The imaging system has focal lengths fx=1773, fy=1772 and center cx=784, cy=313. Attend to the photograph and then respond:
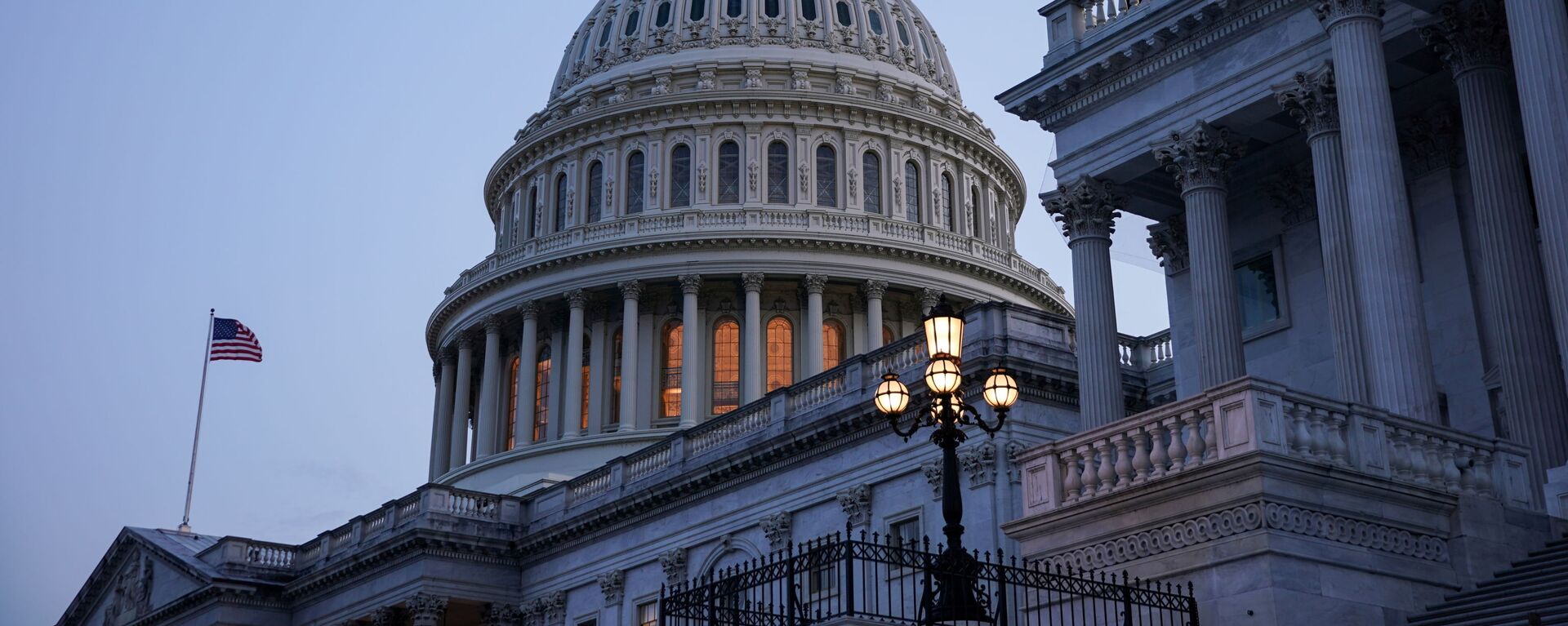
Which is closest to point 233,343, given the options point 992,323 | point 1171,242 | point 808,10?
point 808,10

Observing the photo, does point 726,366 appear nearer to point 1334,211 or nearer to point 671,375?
point 671,375

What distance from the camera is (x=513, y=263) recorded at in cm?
7075

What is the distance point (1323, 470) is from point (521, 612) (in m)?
36.8

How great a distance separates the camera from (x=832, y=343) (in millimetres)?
68062

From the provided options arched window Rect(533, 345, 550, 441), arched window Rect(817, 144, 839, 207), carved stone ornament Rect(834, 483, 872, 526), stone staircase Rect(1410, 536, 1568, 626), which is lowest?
stone staircase Rect(1410, 536, 1568, 626)

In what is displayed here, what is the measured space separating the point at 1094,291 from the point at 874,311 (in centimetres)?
3756

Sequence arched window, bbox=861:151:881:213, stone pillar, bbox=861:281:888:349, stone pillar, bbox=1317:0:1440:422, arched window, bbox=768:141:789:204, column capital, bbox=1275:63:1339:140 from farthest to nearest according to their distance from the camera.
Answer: arched window, bbox=861:151:881:213 < arched window, bbox=768:141:789:204 < stone pillar, bbox=861:281:888:349 < column capital, bbox=1275:63:1339:140 < stone pillar, bbox=1317:0:1440:422

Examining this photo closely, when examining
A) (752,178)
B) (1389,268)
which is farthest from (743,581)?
(752,178)

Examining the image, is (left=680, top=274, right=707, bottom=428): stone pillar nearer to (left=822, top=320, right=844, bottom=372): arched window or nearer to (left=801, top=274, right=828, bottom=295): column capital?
(left=801, top=274, right=828, bottom=295): column capital

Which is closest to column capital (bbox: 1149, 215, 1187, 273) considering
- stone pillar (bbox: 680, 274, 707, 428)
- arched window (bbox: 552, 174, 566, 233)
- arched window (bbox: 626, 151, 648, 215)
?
stone pillar (bbox: 680, 274, 707, 428)

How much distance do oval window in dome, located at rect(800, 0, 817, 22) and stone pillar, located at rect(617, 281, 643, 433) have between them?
16.3 meters

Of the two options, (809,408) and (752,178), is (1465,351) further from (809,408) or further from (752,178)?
(752,178)

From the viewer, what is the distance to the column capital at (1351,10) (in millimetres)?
24688

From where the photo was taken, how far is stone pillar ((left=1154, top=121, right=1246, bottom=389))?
2673 cm
